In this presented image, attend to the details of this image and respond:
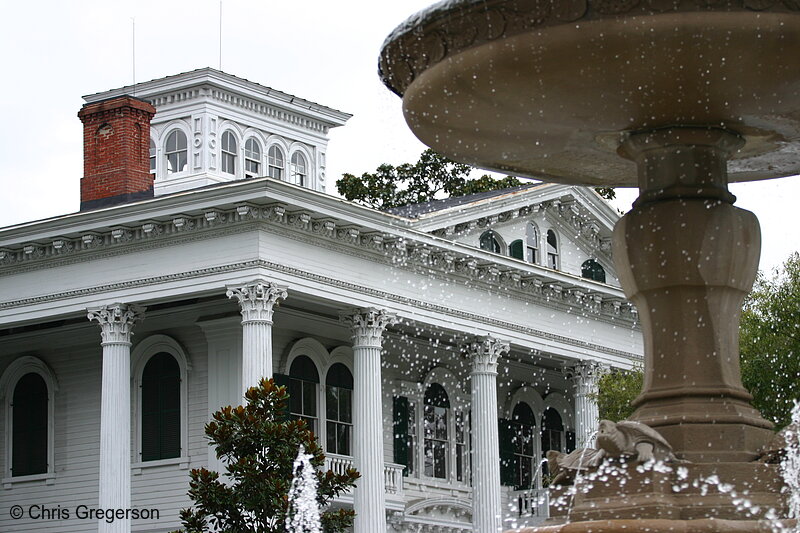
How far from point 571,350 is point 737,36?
30105 mm

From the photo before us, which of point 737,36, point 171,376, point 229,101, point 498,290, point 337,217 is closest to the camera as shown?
point 737,36

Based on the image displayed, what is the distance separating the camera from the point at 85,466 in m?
35.1

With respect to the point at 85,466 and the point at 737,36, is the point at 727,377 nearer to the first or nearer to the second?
the point at 737,36

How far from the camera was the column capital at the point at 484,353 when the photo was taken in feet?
118

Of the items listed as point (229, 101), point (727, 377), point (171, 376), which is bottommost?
point (727, 377)

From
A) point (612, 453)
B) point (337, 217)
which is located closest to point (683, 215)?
point (612, 453)

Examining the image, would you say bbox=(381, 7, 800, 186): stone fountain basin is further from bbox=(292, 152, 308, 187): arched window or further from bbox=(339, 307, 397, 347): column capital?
bbox=(292, 152, 308, 187): arched window

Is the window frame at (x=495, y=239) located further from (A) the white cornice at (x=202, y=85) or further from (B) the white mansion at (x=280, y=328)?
(A) the white cornice at (x=202, y=85)

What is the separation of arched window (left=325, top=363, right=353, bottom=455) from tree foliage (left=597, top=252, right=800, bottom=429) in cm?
718

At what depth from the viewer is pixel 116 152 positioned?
34906mm

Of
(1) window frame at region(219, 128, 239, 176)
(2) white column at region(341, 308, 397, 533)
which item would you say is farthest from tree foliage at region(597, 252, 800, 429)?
(1) window frame at region(219, 128, 239, 176)

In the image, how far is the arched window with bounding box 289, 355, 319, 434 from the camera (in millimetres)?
34219

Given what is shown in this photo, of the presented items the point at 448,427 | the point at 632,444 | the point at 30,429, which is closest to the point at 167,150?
the point at 30,429

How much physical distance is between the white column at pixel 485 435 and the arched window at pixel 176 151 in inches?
403
